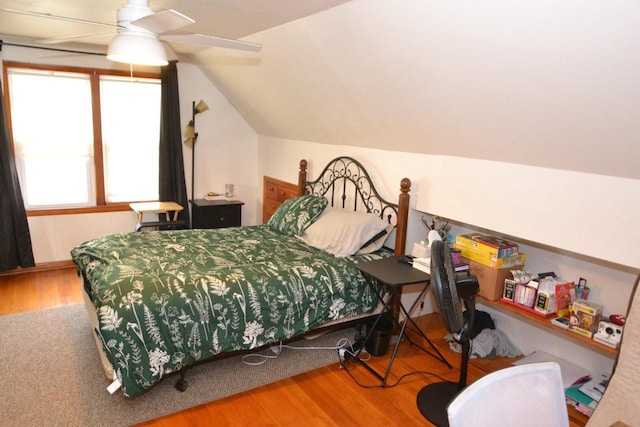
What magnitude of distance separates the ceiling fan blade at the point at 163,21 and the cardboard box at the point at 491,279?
218 centimetres

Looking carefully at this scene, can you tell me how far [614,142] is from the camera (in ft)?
6.71

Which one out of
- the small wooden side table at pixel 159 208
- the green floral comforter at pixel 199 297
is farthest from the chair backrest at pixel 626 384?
the small wooden side table at pixel 159 208

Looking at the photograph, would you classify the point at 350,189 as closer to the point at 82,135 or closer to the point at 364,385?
the point at 364,385

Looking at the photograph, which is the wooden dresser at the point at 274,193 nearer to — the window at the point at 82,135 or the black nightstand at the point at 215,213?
the black nightstand at the point at 215,213

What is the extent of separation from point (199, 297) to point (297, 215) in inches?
59.0

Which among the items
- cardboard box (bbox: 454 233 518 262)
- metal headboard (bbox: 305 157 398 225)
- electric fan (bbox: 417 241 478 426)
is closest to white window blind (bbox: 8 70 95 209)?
metal headboard (bbox: 305 157 398 225)

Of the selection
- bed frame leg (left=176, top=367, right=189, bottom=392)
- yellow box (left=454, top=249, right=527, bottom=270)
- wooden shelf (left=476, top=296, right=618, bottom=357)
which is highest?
yellow box (left=454, top=249, right=527, bottom=270)

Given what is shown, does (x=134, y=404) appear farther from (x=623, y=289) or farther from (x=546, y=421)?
(x=623, y=289)

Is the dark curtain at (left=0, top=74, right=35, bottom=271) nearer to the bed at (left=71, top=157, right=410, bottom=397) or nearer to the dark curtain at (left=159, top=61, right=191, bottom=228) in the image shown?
the dark curtain at (left=159, top=61, right=191, bottom=228)

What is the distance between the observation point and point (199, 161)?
17.1ft

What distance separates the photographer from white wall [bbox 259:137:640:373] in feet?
8.39

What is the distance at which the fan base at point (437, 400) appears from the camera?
2.47 metres

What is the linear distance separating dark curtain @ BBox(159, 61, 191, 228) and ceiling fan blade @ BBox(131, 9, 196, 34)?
8.97 feet

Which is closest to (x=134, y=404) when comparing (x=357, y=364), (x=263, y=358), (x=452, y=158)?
(x=263, y=358)
